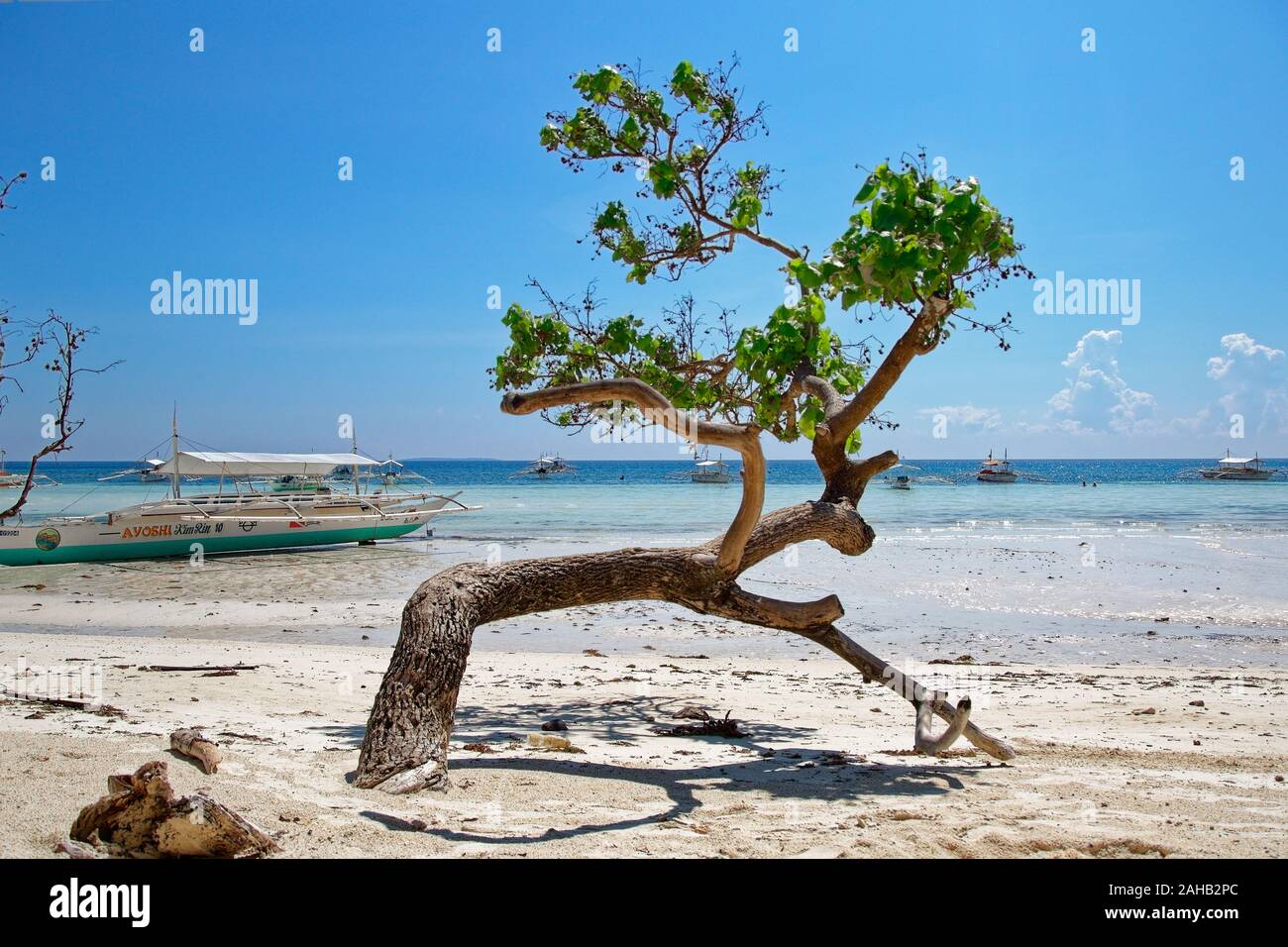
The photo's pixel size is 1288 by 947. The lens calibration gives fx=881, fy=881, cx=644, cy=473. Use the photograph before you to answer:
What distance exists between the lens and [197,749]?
501 cm

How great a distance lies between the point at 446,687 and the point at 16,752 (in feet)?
7.81

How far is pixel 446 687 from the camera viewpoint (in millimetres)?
5320

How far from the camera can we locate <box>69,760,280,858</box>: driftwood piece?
11.4ft

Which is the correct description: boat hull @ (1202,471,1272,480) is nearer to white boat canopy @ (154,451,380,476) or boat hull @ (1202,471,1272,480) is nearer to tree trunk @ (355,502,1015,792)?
white boat canopy @ (154,451,380,476)

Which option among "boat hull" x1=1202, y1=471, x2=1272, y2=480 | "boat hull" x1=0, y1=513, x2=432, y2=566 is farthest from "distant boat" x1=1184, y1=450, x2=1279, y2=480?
"boat hull" x1=0, y1=513, x2=432, y2=566

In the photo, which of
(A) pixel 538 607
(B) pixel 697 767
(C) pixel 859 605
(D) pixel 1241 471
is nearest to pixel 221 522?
(C) pixel 859 605

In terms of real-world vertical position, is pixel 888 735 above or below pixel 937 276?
below

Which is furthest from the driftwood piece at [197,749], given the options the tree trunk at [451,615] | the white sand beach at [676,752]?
the tree trunk at [451,615]

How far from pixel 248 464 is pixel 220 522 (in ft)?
7.18

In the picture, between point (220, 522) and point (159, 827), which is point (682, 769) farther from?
point (220, 522)

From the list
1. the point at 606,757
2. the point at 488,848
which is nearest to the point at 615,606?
the point at 606,757

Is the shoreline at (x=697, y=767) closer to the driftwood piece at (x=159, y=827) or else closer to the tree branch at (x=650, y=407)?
the driftwood piece at (x=159, y=827)
